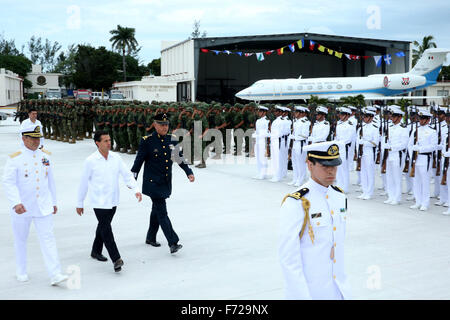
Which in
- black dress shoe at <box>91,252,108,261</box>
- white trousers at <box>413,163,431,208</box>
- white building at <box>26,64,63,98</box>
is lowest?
black dress shoe at <box>91,252,108,261</box>

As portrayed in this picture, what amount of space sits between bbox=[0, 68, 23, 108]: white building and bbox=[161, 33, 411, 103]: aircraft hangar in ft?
69.1

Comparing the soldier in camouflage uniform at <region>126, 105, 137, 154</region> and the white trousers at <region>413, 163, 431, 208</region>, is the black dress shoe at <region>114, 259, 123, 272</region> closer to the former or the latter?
the white trousers at <region>413, 163, 431, 208</region>

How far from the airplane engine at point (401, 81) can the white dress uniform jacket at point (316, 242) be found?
37.6 metres

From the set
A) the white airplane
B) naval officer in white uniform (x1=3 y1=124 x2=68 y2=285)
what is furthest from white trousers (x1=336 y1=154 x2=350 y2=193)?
the white airplane

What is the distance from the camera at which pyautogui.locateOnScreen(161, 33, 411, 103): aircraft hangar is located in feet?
134

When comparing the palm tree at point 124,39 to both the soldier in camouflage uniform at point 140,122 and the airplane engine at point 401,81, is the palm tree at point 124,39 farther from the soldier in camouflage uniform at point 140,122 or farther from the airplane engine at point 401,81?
the soldier in camouflage uniform at point 140,122

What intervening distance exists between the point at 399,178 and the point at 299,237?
24.8ft

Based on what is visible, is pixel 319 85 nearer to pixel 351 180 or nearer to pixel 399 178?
pixel 351 180

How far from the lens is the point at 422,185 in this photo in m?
9.32

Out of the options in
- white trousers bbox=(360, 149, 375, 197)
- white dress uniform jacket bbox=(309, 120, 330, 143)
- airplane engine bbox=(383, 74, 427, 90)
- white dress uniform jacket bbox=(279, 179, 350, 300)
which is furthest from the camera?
airplane engine bbox=(383, 74, 427, 90)

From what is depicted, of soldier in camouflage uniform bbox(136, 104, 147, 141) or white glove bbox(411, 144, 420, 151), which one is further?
soldier in camouflage uniform bbox(136, 104, 147, 141)

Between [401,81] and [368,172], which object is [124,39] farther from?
[368,172]

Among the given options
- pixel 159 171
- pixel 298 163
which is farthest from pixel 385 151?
pixel 159 171

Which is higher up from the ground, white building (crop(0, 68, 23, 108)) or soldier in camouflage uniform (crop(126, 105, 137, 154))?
white building (crop(0, 68, 23, 108))
